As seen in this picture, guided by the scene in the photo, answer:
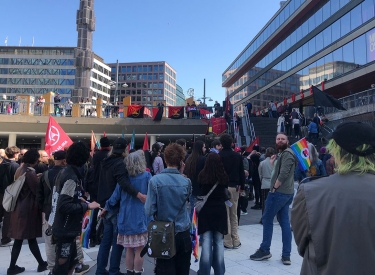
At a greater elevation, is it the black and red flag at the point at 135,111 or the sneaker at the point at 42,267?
the black and red flag at the point at 135,111

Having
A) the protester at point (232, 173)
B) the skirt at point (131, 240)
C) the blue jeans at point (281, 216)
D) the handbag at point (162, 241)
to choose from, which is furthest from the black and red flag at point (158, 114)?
the handbag at point (162, 241)

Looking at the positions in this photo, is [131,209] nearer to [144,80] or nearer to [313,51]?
[313,51]

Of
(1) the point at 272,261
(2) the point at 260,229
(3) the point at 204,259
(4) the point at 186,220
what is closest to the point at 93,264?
(3) the point at 204,259

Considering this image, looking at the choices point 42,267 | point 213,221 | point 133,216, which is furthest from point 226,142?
point 42,267

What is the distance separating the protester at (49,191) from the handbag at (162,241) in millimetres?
1675

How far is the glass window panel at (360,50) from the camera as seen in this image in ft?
78.3

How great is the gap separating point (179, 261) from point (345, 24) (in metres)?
29.2

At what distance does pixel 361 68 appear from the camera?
23.8m

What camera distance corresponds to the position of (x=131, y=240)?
4.04 meters

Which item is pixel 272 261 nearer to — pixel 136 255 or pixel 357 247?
pixel 136 255

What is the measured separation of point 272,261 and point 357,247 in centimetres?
389

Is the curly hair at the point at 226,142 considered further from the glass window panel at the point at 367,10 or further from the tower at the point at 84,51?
the tower at the point at 84,51

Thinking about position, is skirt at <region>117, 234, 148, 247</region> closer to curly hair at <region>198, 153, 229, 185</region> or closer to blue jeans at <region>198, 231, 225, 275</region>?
blue jeans at <region>198, 231, 225, 275</region>

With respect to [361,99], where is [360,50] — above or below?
above
